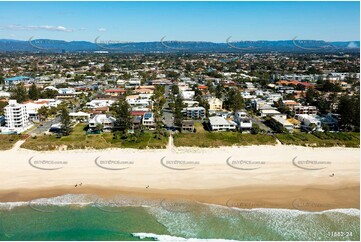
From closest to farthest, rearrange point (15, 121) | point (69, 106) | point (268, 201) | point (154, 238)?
point (154, 238) < point (268, 201) < point (15, 121) < point (69, 106)

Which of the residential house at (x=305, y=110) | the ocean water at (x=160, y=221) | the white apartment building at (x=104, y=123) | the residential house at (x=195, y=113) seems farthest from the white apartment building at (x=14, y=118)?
the residential house at (x=305, y=110)

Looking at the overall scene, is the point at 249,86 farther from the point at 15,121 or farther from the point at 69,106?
the point at 15,121

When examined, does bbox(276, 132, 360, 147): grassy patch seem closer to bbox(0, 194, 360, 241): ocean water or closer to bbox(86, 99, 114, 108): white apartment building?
bbox(0, 194, 360, 241): ocean water

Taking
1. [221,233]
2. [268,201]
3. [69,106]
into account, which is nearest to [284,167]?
[268,201]

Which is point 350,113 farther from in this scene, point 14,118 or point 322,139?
point 14,118

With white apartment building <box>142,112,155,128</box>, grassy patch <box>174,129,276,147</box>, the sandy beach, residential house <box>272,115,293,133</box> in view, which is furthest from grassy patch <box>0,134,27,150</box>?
residential house <box>272,115,293,133</box>

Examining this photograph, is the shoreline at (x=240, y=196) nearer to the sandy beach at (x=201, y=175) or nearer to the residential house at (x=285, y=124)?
the sandy beach at (x=201, y=175)

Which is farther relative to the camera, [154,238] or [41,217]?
[41,217]
